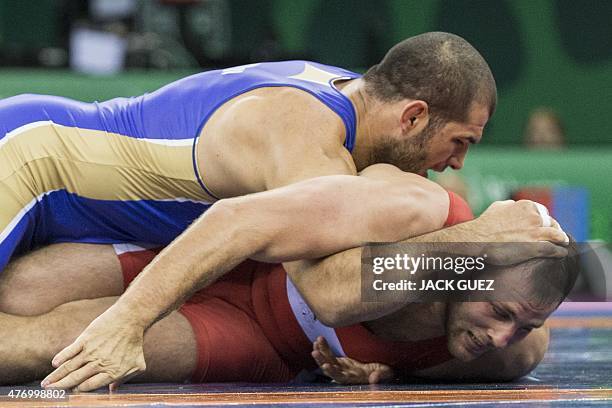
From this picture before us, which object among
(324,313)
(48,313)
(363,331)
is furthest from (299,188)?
(48,313)

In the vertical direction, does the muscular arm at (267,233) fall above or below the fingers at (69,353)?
above

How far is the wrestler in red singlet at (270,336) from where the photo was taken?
11.1 ft

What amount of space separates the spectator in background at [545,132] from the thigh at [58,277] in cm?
597

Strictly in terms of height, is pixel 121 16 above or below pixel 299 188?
below

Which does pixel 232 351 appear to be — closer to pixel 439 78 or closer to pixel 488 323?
pixel 488 323

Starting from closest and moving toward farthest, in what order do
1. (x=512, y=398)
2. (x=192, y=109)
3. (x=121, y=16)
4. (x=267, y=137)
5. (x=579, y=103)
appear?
(x=512, y=398) → (x=267, y=137) → (x=192, y=109) → (x=121, y=16) → (x=579, y=103)

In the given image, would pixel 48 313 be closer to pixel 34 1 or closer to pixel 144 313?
pixel 144 313

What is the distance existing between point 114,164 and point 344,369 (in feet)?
3.04

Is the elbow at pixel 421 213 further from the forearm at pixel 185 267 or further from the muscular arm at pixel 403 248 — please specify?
the forearm at pixel 185 267

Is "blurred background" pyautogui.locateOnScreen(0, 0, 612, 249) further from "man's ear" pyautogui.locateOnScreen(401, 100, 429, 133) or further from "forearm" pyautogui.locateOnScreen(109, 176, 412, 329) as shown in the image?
"forearm" pyautogui.locateOnScreen(109, 176, 412, 329)

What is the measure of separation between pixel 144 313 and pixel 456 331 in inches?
33.1

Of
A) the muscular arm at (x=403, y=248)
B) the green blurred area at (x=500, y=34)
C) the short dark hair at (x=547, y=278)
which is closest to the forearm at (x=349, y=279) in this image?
the muscular arm at (x=403, y=248)

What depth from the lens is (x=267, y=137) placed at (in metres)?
3.34

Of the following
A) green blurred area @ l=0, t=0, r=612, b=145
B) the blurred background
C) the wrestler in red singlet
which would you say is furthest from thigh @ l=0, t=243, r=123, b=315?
green blurred area @ l=0, t=0, r=612, b=145
